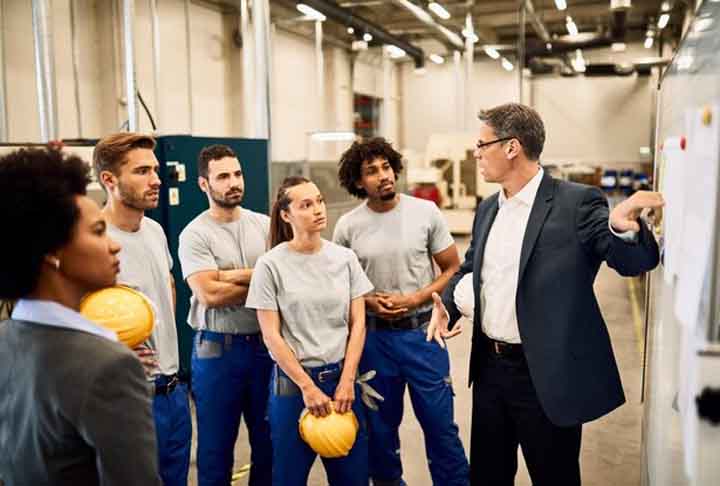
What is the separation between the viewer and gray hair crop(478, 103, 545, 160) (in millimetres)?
2020

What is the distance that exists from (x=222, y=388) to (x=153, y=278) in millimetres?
619

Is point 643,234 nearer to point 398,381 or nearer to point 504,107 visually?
point 504,107

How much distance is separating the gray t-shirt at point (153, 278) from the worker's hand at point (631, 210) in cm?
149

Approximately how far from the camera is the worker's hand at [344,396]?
7.84 ft

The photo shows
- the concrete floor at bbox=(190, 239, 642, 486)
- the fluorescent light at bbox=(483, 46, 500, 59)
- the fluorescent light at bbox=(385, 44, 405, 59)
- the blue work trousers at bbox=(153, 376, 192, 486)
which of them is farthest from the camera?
the fluorescent light at bbox=(483, 46, 500, 59)

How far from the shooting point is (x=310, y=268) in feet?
7.98

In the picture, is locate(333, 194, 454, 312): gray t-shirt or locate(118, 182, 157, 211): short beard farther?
locate(333, 194, 454, 312): gray t-shirt

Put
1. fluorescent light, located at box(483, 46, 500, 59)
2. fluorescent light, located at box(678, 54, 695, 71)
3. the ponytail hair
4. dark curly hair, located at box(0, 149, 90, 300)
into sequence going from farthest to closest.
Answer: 1. fluorescent light, located at box(483, 46, 500, 59)
2. the ponytail hair
3. fluorescent light, located at box(678, 54, 695, 71)
4. dark curly hair, located at box(0, 149, 90, 300)

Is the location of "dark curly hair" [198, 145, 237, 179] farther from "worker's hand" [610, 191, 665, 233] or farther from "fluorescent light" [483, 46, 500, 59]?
"fluorescent light" [483, 46, 500, 59]

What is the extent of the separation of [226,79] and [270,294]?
8.30 metres

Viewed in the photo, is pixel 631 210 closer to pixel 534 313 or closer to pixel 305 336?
pixel 534 313

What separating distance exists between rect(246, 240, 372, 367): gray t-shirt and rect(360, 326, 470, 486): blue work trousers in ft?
1.18

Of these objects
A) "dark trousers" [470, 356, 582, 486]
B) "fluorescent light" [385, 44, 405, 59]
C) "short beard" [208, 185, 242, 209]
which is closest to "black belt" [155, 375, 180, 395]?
"short beard" [208, 185, 242, 209]

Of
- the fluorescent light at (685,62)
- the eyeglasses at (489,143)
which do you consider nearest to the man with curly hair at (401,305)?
the eyeglasses at (489,143)
